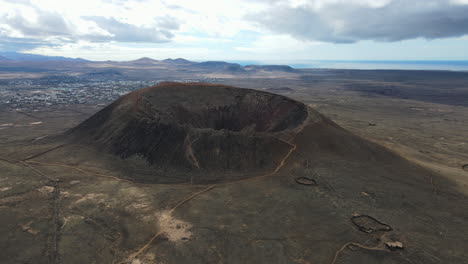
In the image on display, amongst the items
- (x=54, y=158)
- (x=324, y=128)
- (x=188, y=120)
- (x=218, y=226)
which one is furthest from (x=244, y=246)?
(x=54, y=158)

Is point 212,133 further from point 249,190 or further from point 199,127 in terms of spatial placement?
point 249,190

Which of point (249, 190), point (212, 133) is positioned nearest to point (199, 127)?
point (212, 133)

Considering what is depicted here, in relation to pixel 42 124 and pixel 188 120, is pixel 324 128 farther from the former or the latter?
pixel 42 124

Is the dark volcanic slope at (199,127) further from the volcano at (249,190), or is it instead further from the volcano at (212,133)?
the volcano at (249,190)

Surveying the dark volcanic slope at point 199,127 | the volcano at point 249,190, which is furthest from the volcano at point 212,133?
the volcano at point 249,190

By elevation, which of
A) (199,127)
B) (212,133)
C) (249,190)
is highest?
(212,133)

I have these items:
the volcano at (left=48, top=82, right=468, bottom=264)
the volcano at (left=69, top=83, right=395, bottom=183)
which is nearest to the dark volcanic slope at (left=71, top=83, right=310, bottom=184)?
the volcano at (left=69, top=83, right=395, bottom=183)

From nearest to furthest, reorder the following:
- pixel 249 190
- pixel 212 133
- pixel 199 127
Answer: pixel 249 190
pixel 212 133
pixel 199 127

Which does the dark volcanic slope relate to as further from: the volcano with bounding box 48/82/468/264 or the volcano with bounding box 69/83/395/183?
the volcano with bounding box 48/82/468/264

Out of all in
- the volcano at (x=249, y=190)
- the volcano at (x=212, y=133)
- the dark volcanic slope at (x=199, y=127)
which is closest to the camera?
the volcano at (x=249, y=190)

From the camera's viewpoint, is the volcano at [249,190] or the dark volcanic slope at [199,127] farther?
the dark volcanic slope at [199,127]

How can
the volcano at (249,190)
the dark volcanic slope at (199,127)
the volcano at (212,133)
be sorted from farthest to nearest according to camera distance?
the dark volcanic slope at (199,127), the volcano at (212,133), the volcano at (249,190)
